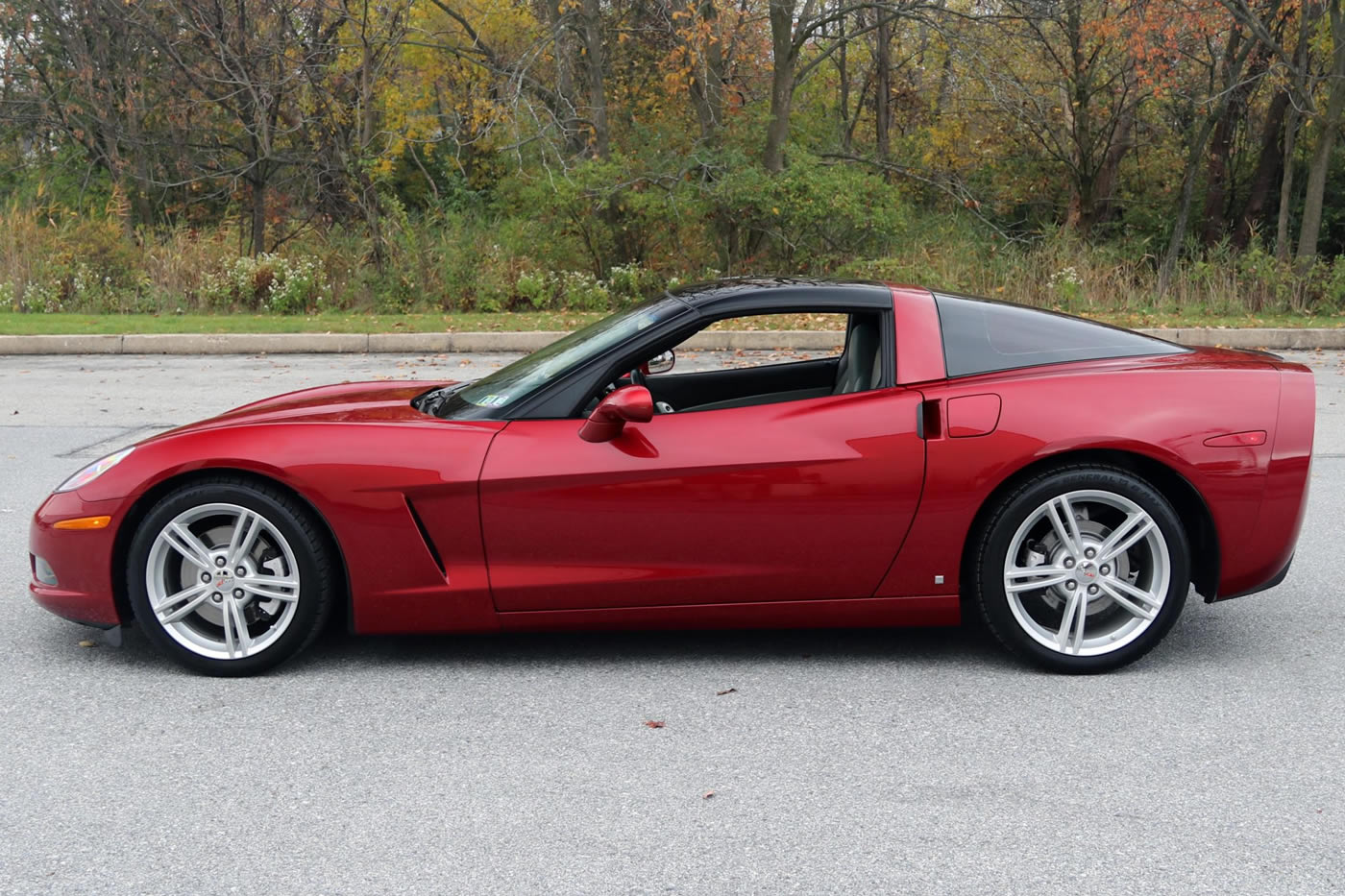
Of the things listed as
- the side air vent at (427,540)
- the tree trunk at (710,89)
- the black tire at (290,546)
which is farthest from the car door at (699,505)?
the tree trunk at (710,89)

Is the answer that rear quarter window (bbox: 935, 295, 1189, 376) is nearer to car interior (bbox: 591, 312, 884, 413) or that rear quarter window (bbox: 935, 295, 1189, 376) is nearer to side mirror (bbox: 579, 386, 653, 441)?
car interior (bbox: 591, 312, 884, 413)

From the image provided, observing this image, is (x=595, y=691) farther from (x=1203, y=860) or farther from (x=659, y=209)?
(x=659, y=209)

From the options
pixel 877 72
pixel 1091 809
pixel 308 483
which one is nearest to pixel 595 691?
pixel 308 483

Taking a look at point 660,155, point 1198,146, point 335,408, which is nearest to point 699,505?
point 335,408

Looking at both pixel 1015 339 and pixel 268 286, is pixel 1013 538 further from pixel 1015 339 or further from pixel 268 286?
pixel 268 286

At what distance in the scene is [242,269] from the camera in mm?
17797

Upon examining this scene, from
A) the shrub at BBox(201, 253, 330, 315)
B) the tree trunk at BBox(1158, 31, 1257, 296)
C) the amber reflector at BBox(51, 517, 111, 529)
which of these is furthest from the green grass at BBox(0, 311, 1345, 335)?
the amber reflector at BBox(51, 517, 111, 529)

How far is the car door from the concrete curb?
397 inches

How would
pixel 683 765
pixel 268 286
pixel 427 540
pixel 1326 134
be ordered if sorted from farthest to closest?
pixel 1326 134 → pixel 268 286 → pixel 427 540 → pixel 683 765

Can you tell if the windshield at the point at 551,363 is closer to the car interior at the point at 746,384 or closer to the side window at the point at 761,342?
the car interior at the point at 746,384

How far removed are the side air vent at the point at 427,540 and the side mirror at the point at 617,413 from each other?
1.92ft

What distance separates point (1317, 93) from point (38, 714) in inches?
1009

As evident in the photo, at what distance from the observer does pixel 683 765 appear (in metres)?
3.55

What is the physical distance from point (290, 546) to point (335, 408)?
70 cm
